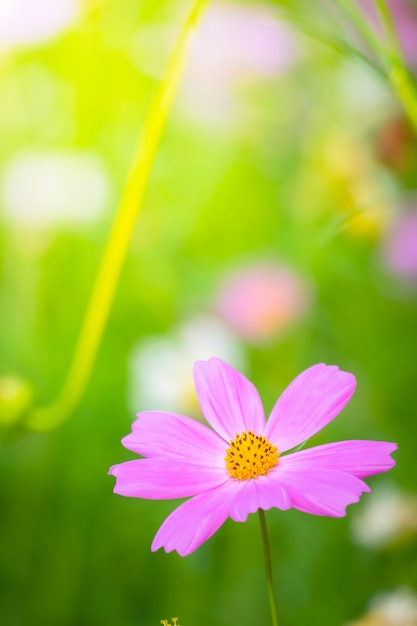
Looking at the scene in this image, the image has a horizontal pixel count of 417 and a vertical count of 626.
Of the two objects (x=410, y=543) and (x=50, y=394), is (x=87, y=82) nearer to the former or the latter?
(x=50, y=394)

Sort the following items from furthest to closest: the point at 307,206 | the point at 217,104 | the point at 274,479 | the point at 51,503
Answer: the point at 217,104 → the point at 307,206 → the point at 51,503 → the point at 274,479

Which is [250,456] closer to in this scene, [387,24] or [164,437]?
[164,437]

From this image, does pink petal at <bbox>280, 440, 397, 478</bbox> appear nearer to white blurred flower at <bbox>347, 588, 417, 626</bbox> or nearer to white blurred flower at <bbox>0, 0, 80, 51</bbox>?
white blurred flower at <bbox>347, 588, 417, 626</bbox>

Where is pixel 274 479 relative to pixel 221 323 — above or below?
below

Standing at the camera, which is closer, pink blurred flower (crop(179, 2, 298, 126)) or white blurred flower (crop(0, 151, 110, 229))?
white blurred flower (crop(0, 151, 110, 229))

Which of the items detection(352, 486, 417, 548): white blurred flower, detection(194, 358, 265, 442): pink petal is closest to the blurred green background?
detection(352, 486, 417, 548): white blurred flower

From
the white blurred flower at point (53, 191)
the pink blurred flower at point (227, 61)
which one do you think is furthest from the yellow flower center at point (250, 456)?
the pink blurred flower at point (227, 61)

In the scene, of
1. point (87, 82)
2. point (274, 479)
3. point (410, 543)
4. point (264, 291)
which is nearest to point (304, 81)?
point (87, 82)
